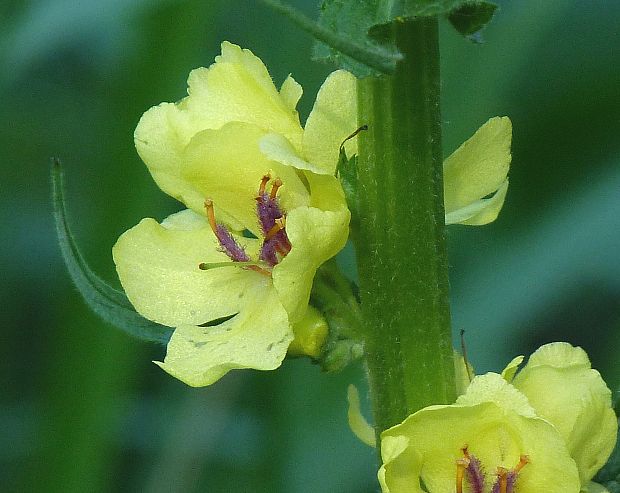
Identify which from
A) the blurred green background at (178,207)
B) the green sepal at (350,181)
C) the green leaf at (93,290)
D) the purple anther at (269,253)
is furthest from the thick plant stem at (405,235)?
A: the blurred green background at (178,207)

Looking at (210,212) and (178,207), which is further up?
(210,212)

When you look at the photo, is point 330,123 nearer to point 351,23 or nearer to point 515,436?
point 351,23

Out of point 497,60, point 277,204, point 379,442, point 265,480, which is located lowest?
point 265,480

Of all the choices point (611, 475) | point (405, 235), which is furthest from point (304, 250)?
point (611, 475)

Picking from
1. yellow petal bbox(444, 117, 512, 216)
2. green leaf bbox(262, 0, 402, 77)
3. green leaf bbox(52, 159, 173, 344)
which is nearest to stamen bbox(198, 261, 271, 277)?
green leaf bbox(52, 159, 173, 344)

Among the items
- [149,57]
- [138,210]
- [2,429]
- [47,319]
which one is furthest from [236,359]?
[47,319]

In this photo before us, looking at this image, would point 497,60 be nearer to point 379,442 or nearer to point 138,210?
point 138,210

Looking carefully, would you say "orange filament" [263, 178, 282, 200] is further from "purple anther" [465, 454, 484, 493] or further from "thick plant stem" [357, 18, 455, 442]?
"purple anther" [465, 454, 484, 493]
